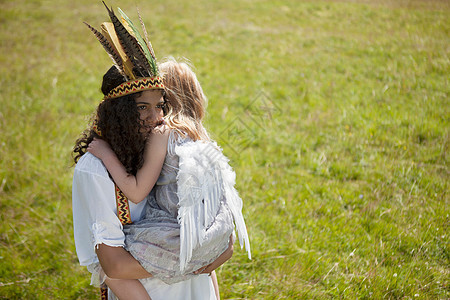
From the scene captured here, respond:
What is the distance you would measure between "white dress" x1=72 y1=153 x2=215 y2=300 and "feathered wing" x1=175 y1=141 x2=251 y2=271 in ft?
1.09

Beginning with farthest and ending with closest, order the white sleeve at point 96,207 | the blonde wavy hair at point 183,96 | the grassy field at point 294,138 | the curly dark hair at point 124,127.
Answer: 1. the grassy field at point 294,138
2. the blonde wavy hair at point 183,96
3. the curly dark hair at point 124,127
4. the white sleeve at point 96,207

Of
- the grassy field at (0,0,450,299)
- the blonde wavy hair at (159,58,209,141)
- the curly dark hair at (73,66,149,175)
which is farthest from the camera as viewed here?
the grassy field at (0,0,450,299)

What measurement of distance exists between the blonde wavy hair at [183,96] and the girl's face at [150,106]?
0.34 feet

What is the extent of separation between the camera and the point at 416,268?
9.47ft

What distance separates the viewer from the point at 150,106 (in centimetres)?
219

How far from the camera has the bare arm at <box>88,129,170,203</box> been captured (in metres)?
2.03

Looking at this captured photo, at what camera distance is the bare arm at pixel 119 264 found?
6.47 ft

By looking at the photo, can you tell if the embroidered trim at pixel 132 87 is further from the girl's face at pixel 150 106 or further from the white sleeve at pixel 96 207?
the white sleeve at pixel 96 207

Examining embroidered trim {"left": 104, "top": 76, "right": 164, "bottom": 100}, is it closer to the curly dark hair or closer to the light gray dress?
the curly dark hair

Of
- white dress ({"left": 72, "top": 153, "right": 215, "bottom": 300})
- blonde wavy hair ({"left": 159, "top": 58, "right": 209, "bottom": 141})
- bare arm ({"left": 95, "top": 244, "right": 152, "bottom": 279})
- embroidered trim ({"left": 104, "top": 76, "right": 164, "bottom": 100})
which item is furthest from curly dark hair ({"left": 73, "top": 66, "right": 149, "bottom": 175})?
bare arm ({"left": 95, "top": 244, "right": 152, "bottom": 279})

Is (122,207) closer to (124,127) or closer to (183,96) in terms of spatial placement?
(124,127)

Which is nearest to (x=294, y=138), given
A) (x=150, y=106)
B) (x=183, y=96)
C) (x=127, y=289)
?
(x=183, y=96)

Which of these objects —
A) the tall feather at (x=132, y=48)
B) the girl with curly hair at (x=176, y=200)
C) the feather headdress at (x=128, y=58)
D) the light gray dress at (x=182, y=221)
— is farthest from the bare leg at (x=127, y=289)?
the tall feather at (x=132, y=48)

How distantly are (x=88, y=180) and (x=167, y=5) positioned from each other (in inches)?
367
